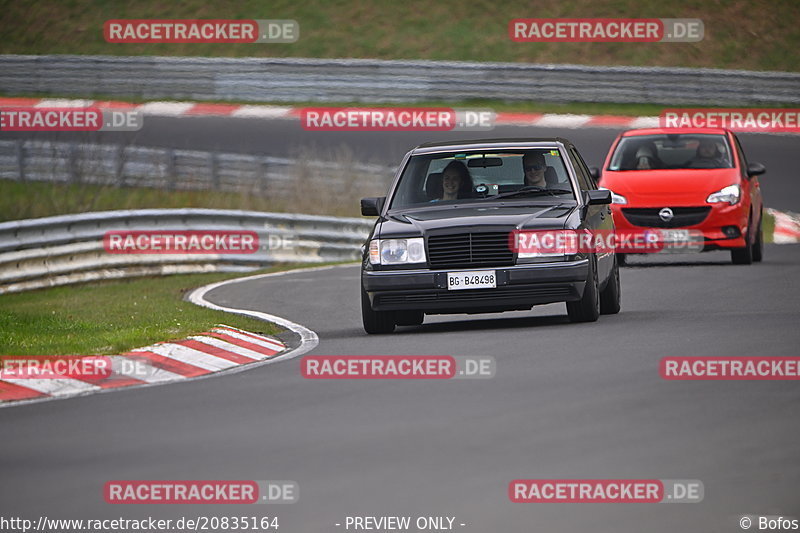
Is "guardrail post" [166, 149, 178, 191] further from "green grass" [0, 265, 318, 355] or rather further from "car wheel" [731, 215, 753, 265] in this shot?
"car wheel" [731, 215, 753, 265]

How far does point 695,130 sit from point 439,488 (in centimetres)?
1477

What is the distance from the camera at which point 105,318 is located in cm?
1606

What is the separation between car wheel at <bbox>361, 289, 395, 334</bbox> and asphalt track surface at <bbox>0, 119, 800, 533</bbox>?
0.29 m

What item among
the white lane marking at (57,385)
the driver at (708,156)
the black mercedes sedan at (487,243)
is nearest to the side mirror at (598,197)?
the black mercedes sedan at (487,243)

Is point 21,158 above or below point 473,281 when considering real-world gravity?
above

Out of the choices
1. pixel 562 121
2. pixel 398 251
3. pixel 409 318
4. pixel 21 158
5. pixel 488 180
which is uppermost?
pixel 562 121

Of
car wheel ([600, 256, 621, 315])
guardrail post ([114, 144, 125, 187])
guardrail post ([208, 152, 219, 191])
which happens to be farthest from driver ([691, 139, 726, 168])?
guardrail post ([114, 144, 125, 187])

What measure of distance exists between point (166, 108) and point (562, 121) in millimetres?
8458

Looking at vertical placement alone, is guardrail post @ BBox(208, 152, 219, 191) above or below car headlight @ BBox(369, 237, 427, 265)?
above

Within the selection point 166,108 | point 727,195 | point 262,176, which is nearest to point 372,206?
point 727,195

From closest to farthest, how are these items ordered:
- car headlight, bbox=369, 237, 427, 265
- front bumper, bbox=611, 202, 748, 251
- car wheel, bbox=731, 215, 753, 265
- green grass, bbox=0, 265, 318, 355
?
green grass, bbox=0, 265, 318, 355 → car headlight, bbox=369, 237, 427, 265 → front bumper, bbox=611, 202, 748, 251 → car wheel, bbox=731, 215, 753, 265

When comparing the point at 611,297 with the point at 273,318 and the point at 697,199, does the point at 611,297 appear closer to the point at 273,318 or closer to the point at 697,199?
the point at 273,318

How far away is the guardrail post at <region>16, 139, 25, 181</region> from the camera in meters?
27.0

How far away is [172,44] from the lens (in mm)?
42750
